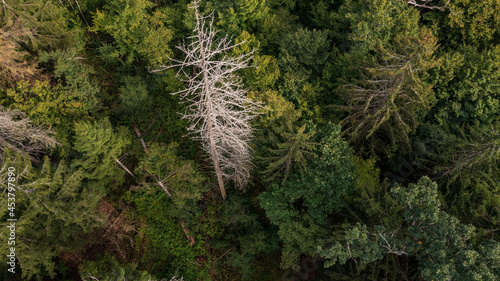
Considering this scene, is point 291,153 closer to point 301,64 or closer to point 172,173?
point 172,173

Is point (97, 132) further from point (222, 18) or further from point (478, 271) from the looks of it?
point (478, 271)

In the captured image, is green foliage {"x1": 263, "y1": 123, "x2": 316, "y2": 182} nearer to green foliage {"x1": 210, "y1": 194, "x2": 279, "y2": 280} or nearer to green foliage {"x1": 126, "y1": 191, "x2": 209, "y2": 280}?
green foliage {"x1": 210, "y1": 194, "x2": 279, "y2": 280}

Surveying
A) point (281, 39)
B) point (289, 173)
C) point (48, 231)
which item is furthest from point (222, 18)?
point (48, 231)

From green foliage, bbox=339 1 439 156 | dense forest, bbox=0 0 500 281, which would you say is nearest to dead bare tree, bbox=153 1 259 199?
dense forest, bbox=0 0 500 281

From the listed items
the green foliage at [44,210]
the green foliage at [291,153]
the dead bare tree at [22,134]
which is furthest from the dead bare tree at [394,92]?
the dead bare tree at [22,134]

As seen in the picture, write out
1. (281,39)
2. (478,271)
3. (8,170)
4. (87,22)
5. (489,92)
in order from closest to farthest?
(478,271)
(8,170)
(489,92)
(281,39)
(87,22)

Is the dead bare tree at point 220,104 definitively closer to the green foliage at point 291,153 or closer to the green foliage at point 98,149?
the green foliage at point 291,153

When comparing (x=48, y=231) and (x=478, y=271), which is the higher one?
(x=478, y=271)
